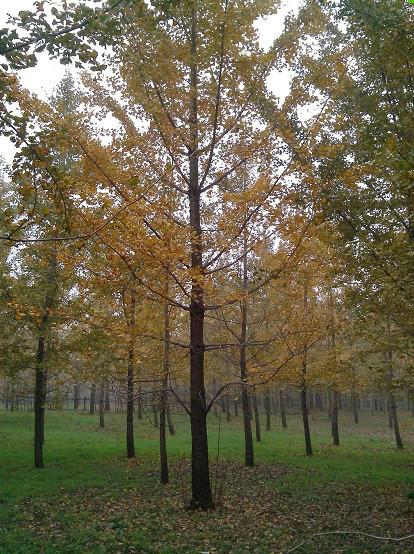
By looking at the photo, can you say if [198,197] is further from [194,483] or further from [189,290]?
[194,483]

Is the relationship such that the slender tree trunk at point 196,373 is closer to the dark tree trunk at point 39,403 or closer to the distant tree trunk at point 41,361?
the distant tree trunk at point 41,361

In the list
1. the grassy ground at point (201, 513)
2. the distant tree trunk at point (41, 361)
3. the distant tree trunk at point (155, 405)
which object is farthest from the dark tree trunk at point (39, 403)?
the distant tree trunk at point (155, 405)

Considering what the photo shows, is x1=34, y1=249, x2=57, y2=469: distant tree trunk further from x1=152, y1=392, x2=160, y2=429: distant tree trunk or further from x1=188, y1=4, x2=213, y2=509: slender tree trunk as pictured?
x1=188, y1=4, x2=213, y2=509: slender tree trunk

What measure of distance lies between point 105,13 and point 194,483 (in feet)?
21.9

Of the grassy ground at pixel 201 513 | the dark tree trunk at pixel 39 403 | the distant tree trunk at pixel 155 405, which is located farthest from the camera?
the dark tree trunk at pixel 39 403

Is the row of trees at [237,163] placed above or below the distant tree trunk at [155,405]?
above

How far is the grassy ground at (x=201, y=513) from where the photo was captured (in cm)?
604

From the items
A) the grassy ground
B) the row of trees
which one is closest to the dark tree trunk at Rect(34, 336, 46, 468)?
the grassy ground

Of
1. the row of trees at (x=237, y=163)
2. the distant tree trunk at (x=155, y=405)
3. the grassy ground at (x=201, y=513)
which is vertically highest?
the row of trees at (x=237, y=163)

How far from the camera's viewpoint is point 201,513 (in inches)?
286

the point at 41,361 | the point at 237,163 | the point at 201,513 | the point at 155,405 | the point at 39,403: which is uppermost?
the point at 237,163

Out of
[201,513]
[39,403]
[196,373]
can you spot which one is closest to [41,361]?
[39,403]

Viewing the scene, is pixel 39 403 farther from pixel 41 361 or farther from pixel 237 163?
pixel 237 163

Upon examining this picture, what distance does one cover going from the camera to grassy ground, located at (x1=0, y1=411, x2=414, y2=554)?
6.04 metres
